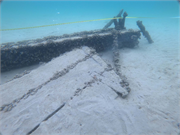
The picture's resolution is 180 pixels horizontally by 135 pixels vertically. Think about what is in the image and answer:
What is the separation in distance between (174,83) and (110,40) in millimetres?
3459

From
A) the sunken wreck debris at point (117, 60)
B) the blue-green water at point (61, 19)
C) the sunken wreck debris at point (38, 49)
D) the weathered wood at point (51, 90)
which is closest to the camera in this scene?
the weathered wood at point (51, 90)

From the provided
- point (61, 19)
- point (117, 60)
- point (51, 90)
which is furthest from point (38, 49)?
point (61, 19)

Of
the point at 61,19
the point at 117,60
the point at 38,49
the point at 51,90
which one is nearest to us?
the point at 51,90

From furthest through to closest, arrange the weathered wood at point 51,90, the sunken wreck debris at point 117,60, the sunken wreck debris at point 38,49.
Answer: the sunken wreck debris at point 38,49 → the sunken wreck debris at point 117,60 → the weathered wood at point 51,90

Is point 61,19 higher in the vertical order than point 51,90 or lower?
higher

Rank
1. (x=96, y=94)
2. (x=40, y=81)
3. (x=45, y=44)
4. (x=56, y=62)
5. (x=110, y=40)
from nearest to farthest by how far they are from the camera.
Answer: (x=96, y=94) → (x=40, y=81) → (x=56, y=62) → (x=45, y=44) → (x=110, y=40)

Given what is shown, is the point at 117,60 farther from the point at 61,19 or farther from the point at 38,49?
the point at 61,19

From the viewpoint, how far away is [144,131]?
6.56ft

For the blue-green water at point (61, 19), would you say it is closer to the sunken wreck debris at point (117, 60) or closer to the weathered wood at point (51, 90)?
the sunken wreck debris at point (117, 60)

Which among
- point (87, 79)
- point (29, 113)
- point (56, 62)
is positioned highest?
point (56, 62)

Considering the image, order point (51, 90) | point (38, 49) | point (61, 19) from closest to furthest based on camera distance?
point (51, 90)
point (38, 49)
point (61, 19)

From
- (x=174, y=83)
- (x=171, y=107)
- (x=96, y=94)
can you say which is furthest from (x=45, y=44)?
(x=174, y=83)

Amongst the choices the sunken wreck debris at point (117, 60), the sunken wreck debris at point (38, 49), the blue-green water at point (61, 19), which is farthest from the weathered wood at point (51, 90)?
the blue-green water at point (61, 19)

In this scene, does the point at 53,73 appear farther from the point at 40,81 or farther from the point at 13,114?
the point at 13,114
